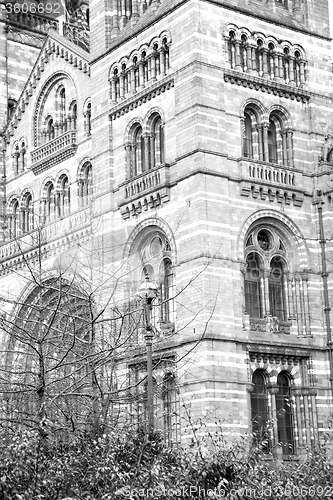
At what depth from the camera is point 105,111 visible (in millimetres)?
39250

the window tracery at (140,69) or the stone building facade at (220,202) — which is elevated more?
the window tracery at (140,69)

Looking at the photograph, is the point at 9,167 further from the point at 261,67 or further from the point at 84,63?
the point at 261,67

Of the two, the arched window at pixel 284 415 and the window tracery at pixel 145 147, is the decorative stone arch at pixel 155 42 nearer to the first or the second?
the window tracery at pixel 145 147

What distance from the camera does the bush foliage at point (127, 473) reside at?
50.3ft

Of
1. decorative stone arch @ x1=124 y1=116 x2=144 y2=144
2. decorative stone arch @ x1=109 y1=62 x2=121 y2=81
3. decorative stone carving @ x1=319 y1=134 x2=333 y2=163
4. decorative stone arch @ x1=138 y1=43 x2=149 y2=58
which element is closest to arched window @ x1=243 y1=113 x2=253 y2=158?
decorative stone carving @ x1=319 y1=134 x2=333 y2=163

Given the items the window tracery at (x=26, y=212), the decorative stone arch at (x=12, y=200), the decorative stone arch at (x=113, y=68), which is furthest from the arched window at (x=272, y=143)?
the decorative stone arch at (x=12, y=200)

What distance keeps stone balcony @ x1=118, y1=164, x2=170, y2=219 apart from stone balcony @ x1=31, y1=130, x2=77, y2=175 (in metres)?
5.85

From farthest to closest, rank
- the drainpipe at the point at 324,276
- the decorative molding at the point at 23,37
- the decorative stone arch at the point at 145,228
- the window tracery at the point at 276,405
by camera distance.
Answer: the decorative molding at the point at 23,37 → the drainpipe at the point at 324,276 → the decorative stone arch at the point at 145,228 → the window tracery at the point at 276,405

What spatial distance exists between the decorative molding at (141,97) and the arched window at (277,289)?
7631 mm

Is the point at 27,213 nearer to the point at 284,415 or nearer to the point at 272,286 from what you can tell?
the point at 272,286

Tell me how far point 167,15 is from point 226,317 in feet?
38.9

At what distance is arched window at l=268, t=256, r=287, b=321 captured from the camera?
117 feet

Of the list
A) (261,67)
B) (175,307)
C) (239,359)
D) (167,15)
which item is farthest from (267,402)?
(167,15)

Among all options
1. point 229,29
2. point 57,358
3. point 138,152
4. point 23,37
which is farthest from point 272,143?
point 23,37
